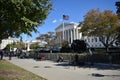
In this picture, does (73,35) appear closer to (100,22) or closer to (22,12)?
(100,22)

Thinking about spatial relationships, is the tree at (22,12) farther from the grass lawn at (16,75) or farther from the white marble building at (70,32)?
the white marble building at (70,32)

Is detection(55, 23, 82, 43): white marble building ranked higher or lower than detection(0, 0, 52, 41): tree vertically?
higher

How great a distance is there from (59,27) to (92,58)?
106 m

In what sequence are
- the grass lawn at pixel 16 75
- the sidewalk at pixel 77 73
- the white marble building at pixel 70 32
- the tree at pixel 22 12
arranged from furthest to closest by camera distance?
the white marble building at pixel 70 32 → the sidewalk at pixel 77 73 → the grass lawn at pixel 16 75 → the tree at pixel 22 12

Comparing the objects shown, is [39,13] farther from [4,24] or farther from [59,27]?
[59,27]

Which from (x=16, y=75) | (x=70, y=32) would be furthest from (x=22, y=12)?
(x=70, y=32)

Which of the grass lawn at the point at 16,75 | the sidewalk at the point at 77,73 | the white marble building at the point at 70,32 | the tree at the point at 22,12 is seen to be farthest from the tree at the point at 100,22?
the white marble building at the point at 70,32

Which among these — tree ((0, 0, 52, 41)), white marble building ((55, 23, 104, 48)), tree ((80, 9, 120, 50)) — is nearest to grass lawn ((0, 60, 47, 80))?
tree ((0, 0, 52, 41))

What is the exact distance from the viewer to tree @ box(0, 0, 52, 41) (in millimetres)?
15453

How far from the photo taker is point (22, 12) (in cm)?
1636

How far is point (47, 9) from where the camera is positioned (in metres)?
19.5

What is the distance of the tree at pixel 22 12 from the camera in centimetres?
1545

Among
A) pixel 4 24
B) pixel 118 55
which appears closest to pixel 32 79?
pixel 4 24

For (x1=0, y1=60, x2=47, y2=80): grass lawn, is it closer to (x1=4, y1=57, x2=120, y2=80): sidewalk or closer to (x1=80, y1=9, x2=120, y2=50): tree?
(x1=4, y1=57, x2=120, y2=80): sidewalk
